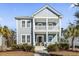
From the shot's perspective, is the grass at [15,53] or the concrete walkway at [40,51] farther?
the concrete walkway at [40,51]

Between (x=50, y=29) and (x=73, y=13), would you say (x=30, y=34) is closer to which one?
(x=50, y=29)

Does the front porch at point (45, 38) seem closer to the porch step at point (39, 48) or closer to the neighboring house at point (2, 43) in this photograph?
the porch step at point (39, 48)

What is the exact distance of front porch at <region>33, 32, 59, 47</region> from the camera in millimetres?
11656

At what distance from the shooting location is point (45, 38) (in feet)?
39.0

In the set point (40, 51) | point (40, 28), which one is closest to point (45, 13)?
point (40, 28)

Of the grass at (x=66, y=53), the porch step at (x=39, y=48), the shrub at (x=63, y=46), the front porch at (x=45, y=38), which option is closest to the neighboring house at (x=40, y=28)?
the front porch at (x=45, y=38)

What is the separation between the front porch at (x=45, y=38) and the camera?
1166 cm

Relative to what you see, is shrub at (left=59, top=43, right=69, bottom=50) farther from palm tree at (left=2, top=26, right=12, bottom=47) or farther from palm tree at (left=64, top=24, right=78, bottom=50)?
palm tree at (left=2, top=26, right=12, bottom=47)

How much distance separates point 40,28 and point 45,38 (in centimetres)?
43

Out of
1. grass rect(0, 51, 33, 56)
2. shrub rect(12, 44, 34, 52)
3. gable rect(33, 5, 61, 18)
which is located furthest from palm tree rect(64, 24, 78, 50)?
grass rect(0, 51, 33, 56)

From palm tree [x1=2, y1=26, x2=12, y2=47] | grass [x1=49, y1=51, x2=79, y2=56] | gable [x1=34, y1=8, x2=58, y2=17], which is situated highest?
gable [x1=34, y1=8, x2=58, y2=17]

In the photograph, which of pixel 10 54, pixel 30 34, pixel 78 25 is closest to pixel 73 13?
pixel 78 25

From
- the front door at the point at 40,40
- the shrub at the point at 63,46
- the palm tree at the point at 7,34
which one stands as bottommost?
the shrub at the point at 63,46

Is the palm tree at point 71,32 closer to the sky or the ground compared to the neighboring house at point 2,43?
closer to the sky
